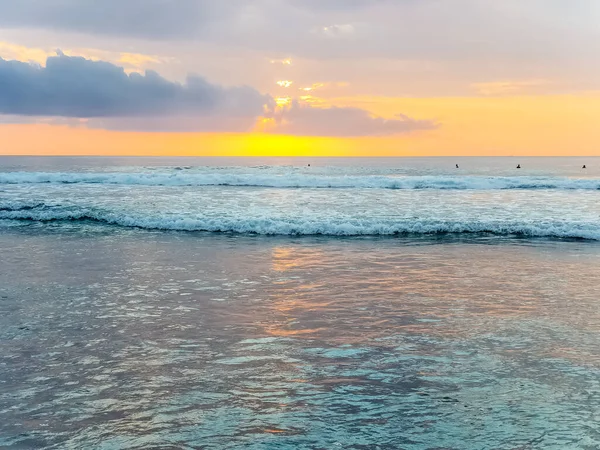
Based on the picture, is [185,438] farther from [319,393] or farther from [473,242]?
[473,242]

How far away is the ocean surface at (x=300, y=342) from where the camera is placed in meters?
4.86

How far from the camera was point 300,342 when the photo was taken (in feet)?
23.8

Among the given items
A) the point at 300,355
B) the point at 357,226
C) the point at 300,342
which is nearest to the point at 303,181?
the point at 357,226

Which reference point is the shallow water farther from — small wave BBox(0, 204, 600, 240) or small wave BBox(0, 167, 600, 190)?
small wave BBox(0, 167, 600, 190)

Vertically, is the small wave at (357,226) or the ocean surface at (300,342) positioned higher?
the small wave at (357,226)

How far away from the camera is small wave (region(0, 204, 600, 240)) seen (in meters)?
18.7

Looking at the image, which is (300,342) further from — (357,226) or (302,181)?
(302,181)

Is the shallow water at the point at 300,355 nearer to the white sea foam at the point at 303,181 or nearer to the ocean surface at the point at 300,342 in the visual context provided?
the ocean surface at the point at 300,342

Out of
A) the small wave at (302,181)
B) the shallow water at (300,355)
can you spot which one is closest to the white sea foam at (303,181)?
the small wave at (302,181)

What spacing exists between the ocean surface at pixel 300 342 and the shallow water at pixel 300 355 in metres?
0.02

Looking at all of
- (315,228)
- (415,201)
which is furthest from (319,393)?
(415,201)

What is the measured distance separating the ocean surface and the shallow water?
2 centimetres

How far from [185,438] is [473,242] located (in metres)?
14.0

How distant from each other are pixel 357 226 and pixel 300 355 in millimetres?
13172
